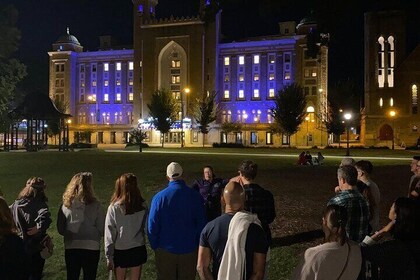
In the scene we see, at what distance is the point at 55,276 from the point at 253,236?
530 cm

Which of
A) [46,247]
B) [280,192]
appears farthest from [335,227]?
[280,192]

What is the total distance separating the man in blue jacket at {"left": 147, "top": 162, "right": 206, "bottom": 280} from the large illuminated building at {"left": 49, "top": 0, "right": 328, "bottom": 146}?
79.9m

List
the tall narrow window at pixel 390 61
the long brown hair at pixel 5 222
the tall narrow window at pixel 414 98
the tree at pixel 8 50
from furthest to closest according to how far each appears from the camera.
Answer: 1. the tall narrow window at pixel 390 61
2. the tall narrow window at pixel 414 98
3. the tree at pixel 8 50
4. the long brown hair at pixel 5 222

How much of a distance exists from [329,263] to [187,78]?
3714 inches

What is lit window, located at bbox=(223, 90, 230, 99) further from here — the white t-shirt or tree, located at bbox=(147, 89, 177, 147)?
the white t-shirt

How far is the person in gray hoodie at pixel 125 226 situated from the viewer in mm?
6098

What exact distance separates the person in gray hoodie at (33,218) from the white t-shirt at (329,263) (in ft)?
12.6

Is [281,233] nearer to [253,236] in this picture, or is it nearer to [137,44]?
[253,236]

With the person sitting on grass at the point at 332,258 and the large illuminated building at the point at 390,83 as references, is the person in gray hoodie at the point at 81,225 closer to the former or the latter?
the person sitting on grass at the point at 332,258

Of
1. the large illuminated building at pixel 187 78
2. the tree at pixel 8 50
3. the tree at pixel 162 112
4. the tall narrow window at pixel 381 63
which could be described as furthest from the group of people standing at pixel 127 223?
the large illuminated building at pixel 187 78

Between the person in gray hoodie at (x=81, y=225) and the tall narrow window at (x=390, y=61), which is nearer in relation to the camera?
the person in gray hoodie at (x=81, y=225)

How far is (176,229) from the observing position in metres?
5.91

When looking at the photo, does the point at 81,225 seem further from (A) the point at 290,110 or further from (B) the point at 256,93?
(B) the point at 256,93

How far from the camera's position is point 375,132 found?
7619 centimetres
